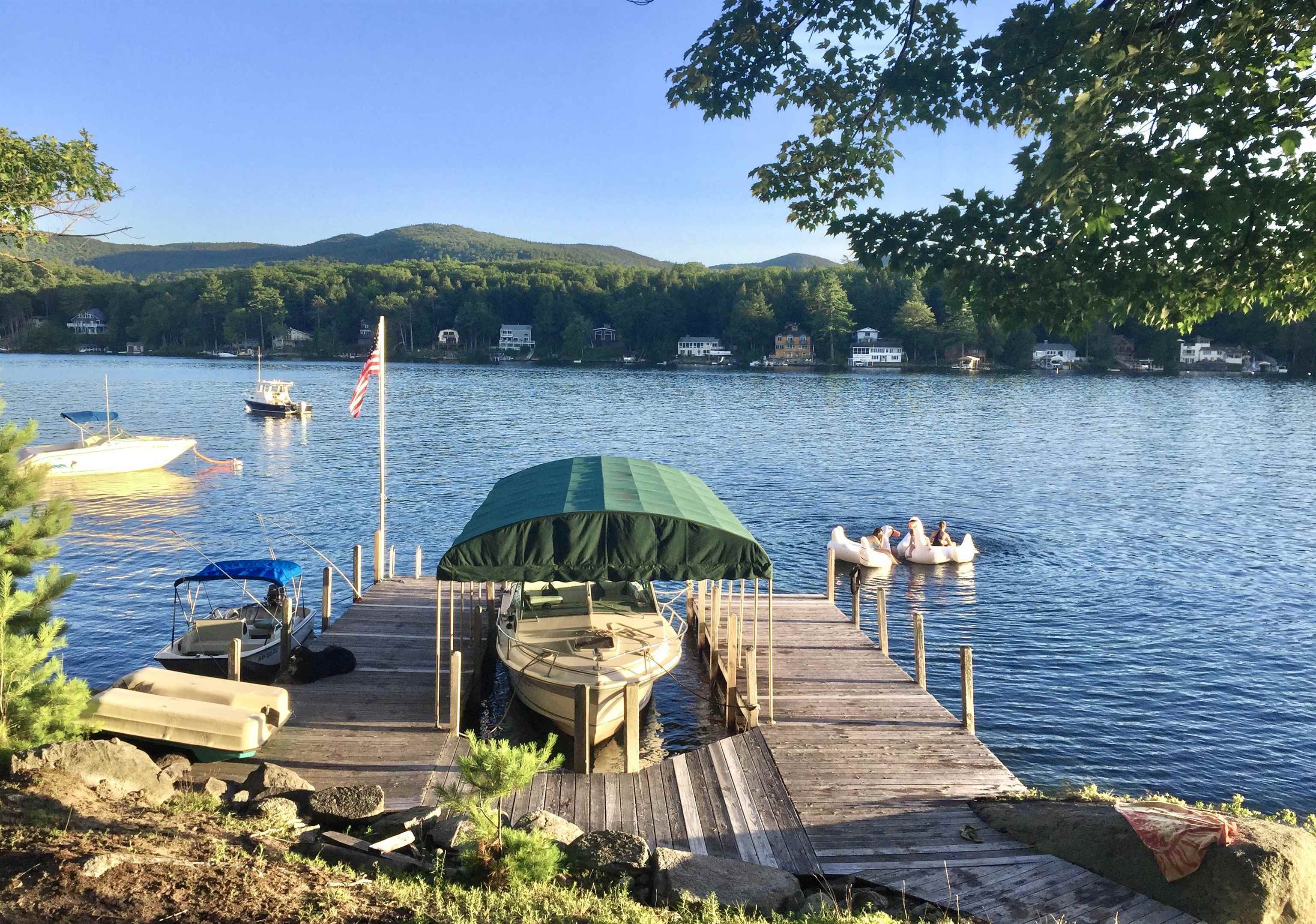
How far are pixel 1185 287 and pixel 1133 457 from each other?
56444 millimetres

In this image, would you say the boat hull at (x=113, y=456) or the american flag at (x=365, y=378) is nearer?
the american flag at (x=365, y=378)

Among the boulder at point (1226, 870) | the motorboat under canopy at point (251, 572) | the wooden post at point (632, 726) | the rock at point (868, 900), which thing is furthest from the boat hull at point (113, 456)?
the boulder at point (1226, 870)

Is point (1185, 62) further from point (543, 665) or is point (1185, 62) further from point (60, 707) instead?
point (60, 707)

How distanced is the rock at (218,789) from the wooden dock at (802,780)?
83cm

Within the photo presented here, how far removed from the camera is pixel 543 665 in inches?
547

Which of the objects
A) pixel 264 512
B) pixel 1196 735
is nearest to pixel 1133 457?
pixel 1196 735

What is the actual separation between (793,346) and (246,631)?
→ 557ft

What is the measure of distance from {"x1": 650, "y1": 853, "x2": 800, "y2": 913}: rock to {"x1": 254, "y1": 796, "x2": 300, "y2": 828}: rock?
293 centimetres

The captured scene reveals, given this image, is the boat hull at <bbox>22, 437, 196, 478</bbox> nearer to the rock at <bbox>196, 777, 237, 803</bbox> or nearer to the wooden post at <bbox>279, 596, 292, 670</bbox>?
the wooden post at <bbox>279, 596, 292, 670</bbox>

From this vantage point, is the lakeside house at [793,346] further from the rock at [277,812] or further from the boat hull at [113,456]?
the rock at [277,812]

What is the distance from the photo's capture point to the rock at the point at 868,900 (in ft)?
27.4

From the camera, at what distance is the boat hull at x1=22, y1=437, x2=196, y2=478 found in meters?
44.5

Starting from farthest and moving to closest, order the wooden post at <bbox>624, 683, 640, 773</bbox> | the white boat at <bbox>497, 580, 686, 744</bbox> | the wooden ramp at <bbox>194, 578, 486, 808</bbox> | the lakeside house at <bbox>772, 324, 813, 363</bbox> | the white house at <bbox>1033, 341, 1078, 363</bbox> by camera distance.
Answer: the lakeside house at <bbox>772, 324, 813, 363</bbox>
the white house at <bbox>1033, 341, 1078, 363</bbox>
the white boat at <bbox>497, 580, 686, 744</bbox>
the wooden post at <bbox>624, 683, 640, 773</bbox>
the wooden ramp at <bbox>194, 578, 486, 808</bbox>

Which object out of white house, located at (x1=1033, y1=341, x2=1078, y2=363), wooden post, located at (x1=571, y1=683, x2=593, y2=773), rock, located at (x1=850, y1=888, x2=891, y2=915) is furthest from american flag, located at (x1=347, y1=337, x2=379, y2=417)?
white house, located at (x1=1033, y1=341, x2=1078, y2=363)
